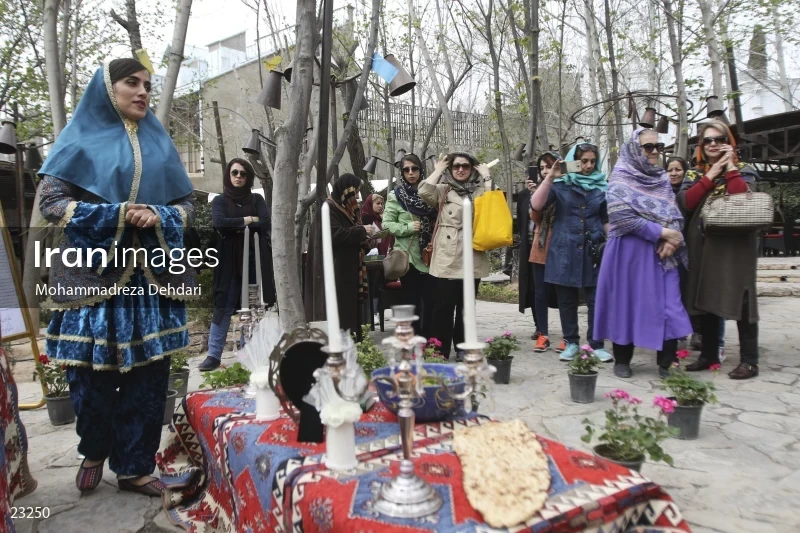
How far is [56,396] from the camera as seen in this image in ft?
13.2

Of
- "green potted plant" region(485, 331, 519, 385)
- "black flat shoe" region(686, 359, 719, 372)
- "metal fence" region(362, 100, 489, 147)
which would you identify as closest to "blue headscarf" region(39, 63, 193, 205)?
"green potted plant" region(485, 331, 519, 385)

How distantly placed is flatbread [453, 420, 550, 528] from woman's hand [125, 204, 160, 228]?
167 centimetres

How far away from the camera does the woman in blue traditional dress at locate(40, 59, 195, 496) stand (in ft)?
8.14

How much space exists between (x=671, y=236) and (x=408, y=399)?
3537 mm

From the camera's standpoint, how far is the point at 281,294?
3.47m

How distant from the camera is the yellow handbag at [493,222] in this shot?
4.86m

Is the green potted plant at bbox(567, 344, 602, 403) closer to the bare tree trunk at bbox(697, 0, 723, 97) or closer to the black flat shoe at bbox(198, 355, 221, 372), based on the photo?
the black flat shoe at bbox(198, 355, 221, 372)

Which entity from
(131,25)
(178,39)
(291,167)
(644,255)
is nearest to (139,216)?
(291,167)

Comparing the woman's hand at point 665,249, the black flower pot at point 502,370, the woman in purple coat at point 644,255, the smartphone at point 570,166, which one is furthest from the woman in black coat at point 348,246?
the woman's hand at point 665,249

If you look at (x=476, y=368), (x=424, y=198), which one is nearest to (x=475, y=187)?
(x=424, y=198)

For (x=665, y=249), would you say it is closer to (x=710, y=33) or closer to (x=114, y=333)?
(x=114, y=333)

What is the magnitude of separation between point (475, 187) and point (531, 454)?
3.91 metres

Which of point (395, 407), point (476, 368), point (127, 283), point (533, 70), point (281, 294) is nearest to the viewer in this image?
point (476, 368)

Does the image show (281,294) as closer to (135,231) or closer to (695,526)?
(135,231)
